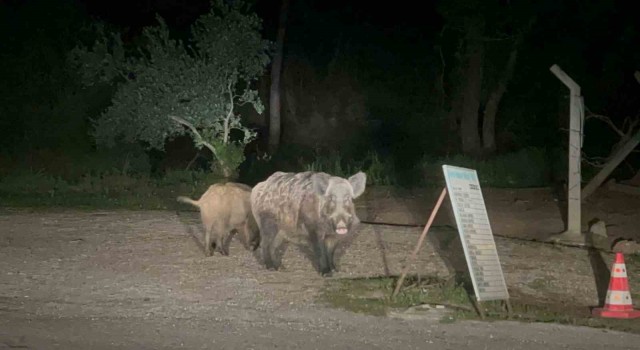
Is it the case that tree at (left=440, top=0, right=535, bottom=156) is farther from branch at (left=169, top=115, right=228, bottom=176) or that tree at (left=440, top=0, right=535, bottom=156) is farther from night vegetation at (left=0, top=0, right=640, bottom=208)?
branch at (left=169, top=115, right=228, bottom=176)

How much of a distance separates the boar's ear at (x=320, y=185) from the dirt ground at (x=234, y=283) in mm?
1099

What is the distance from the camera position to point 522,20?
26.1 meters

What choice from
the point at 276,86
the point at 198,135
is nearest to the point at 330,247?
the point at 198,135

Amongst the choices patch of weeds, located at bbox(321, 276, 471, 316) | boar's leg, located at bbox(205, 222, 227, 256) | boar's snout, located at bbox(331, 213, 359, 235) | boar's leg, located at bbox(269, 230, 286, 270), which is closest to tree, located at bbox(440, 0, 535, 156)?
boar's leg, located at bbox(205, 222, 227, 256)

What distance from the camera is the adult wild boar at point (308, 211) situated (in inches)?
454

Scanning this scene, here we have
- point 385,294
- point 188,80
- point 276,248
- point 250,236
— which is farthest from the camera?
point 188,80

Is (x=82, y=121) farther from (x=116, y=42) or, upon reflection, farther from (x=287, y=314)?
(x=287, y=314)

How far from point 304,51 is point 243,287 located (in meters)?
23.5

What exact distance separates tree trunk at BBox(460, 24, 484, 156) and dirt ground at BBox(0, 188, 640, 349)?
10.5 m

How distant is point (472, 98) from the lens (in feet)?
96.7

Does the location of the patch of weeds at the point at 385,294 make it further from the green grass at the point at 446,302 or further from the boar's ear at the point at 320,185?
the boar's ear at the point at 320,185

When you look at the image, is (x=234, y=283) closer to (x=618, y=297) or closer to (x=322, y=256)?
(x=322, y=256)

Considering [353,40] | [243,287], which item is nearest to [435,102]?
[353,40]

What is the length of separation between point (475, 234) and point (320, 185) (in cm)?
199
